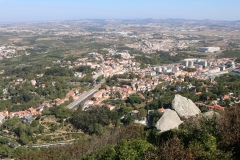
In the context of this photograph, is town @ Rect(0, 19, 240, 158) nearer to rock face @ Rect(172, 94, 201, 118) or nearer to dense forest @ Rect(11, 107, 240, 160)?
rock face @ Rect(172, 94, 201, 118)

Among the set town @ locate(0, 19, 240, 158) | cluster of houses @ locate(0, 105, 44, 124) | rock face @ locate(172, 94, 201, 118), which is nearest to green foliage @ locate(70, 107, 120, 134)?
town @ locate(0, 19, 240, 158)

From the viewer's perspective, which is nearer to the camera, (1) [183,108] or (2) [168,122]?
(2) [168,122]

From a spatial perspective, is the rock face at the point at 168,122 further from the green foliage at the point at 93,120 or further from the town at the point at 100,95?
the green foliage at the point at 93,120

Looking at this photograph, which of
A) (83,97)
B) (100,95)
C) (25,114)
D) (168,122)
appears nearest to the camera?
(168,122)

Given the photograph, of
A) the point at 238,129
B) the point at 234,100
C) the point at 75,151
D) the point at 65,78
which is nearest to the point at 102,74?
the point at 65,78

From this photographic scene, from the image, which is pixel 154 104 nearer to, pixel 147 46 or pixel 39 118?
pixel 39 118

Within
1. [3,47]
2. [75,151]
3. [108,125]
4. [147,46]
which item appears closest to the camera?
[75,151]

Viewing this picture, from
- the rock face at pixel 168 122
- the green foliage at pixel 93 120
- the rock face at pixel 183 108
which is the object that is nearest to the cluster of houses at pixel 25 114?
the green foliage at pixel 93 120

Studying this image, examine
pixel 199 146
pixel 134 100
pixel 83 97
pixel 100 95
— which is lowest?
pixel 83 97

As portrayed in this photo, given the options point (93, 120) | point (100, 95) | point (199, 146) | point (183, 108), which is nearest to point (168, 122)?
point (183, 108)

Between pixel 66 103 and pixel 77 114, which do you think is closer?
pixel 77 114

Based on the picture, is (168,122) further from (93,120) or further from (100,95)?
(100,95)
